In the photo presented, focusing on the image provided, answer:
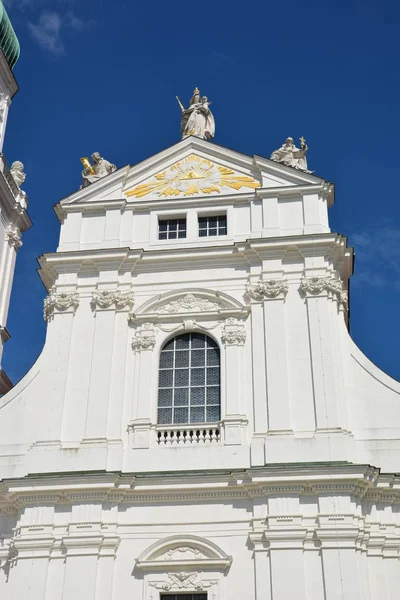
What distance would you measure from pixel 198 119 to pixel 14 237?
6436 millimetres

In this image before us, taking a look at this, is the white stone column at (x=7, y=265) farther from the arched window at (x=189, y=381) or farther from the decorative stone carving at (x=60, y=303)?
the arched window at (x=189, y=381)

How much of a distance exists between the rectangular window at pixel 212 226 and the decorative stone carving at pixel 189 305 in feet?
7.24

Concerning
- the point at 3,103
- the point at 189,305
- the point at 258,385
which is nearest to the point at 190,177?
the point at 189,305

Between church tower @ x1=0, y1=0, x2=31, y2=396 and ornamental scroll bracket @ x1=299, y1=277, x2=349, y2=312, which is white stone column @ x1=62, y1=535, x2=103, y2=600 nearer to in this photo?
ornamental scroll bracket @ x1=299, y1=277, x2=349, y2=312

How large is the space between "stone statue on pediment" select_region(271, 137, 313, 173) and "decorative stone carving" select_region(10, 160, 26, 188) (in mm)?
8151

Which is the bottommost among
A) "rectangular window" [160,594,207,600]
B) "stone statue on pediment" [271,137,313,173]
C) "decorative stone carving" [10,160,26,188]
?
"rectangular window" [160,594,207,600]

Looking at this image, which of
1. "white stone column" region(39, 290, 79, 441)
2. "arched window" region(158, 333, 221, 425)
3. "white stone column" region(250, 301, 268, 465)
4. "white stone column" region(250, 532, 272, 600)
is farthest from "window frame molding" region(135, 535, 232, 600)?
"white stone column" region(39, 290, 79, 441)

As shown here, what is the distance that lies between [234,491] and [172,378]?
124 inches

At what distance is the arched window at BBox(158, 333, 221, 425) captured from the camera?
1786 centimetres

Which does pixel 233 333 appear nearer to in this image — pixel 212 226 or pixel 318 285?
pixel 318 285

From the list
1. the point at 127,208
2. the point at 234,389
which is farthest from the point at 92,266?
the point at 234,389

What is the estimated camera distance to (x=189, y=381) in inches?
721

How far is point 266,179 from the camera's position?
835 inches

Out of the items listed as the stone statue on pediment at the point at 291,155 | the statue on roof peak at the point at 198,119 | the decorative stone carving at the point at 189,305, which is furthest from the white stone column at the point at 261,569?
the statue on roof peak at the point at 198,119
